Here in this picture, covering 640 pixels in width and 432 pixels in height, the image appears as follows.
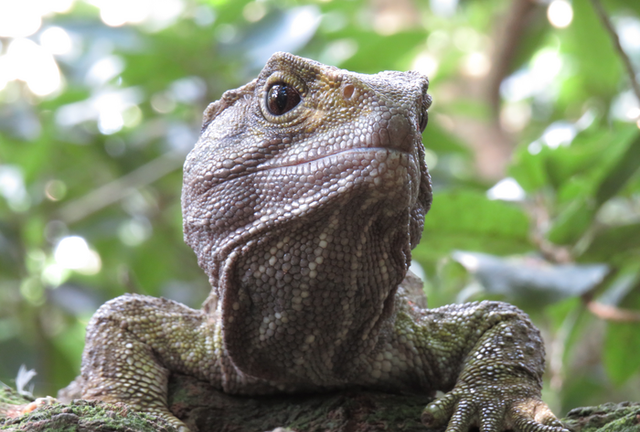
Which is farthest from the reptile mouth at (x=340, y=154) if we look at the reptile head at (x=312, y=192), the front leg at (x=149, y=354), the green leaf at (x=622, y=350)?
the green leaf at (x=622, y=350)

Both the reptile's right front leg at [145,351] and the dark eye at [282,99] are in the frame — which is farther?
the reptile's right front leg at [145,351]

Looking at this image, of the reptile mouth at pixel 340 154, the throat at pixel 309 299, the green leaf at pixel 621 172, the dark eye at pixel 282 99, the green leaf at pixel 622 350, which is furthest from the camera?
the green leaf at pixel 622 350

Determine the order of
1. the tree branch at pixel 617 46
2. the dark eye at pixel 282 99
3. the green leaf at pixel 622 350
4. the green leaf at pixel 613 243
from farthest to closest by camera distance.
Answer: the green leaf at pixel 622 350
the green leaf at pixel 613 243
the tree branch at pixel 617 46
the dark eye at pixel 282 99

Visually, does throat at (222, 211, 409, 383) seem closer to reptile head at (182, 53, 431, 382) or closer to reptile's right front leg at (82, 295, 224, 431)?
reptile head at (182, 53, 431, 382)

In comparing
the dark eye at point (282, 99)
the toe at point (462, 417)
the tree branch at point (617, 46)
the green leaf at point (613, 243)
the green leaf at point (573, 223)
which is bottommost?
the toe at point (462, 417)

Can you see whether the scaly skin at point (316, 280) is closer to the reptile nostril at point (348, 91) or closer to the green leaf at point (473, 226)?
the reptile nostril at point (348, 91)
